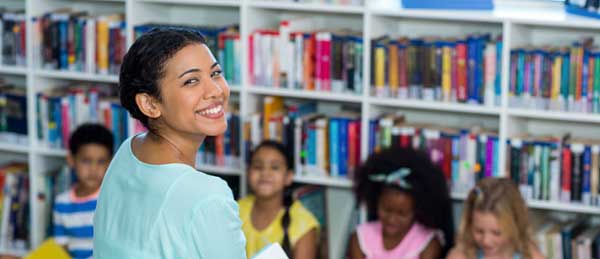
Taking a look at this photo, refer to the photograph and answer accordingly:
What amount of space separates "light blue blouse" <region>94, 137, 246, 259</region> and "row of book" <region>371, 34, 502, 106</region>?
1814 millimetres

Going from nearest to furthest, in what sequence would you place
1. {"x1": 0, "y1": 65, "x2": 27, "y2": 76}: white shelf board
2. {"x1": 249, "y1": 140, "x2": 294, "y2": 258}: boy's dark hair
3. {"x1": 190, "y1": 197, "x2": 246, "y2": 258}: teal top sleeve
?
{"x1": 190, "y1": 197, "x2": 246, "y2": 258}: teal top sleeve → {"x1": 249, "y1": 140, "x2": 294, "y2": 258}: boy's dark hair → {"x1": 0, "y1": 65, "x2": 27, "y2": 76}: white shelf board

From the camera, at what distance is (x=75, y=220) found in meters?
3.86

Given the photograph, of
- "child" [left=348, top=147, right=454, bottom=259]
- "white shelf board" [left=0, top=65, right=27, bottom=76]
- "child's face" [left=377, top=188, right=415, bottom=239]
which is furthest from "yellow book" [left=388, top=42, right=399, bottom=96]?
"white shelf board" [left=0, top=65, right=27, bottom=76]

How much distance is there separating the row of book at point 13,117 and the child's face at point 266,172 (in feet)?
3.64

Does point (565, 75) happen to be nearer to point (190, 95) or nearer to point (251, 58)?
point (251, 58)

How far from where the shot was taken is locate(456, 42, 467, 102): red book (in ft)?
11.0

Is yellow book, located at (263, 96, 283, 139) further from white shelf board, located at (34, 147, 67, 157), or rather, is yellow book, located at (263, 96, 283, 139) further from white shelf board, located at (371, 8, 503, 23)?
white shelf board, located at (34, 147, 67, 157)

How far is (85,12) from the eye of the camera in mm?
4016

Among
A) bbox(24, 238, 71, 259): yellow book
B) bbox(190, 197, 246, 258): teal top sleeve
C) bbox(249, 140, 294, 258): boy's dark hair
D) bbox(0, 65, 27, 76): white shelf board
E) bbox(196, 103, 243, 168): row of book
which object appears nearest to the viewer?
bbox(190, 197, 246, 258): teal top sleeve

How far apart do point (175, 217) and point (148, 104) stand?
23 centimetres

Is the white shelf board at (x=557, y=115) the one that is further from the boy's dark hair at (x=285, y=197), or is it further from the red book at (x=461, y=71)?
the boy's dark hair at (x=285, y=197)

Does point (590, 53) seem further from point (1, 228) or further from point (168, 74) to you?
point (1, 228)

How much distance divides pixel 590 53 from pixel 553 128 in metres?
0.48

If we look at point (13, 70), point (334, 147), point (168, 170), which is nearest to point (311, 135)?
point (334, 147)
